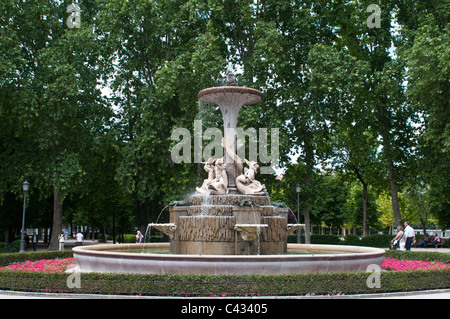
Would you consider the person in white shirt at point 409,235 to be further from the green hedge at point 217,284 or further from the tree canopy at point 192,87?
the green hedge at point 217,284

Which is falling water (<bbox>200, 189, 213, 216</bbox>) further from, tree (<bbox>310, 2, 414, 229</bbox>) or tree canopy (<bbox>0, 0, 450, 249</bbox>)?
tree (<bbox>310, 2, 414, 229</bbox>)

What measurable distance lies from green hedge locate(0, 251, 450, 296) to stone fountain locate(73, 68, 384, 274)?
81 cm

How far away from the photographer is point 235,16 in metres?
29.1

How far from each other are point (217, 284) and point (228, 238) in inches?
150

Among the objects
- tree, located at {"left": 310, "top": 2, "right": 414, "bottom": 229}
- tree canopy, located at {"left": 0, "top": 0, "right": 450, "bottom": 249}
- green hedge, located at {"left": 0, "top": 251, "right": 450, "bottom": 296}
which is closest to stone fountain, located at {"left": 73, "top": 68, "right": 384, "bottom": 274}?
green hedge, located at {"left": 0, "top": 251, "right": 450, "bottom": 296}

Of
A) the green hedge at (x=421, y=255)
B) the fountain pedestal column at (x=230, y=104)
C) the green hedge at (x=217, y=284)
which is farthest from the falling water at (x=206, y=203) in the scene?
the green hedge at (x=421, y=255)

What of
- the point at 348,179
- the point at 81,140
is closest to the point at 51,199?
the point at 81,140

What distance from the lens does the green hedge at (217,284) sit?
31.9 feet

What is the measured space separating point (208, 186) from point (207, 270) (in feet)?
16.8

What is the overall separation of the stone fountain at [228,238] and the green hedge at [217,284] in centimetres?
81

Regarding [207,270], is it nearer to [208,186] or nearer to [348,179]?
[208,186]

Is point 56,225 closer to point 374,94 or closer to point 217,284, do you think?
point 374,94

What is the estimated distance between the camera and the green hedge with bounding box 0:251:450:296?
383 inches

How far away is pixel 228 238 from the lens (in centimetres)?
1353
